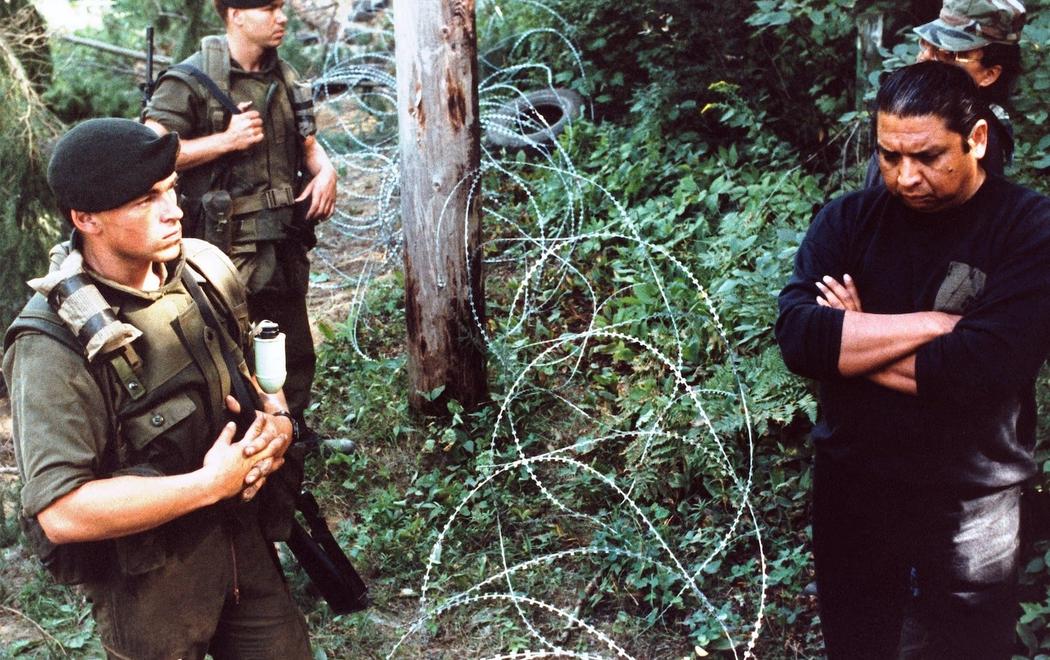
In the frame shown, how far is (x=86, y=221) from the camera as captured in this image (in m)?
2.64

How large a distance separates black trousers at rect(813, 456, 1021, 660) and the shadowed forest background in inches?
11.2

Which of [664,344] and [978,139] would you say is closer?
[978,139]

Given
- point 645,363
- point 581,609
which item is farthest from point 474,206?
point 581,609

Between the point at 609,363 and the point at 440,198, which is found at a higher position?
the point at 440,198

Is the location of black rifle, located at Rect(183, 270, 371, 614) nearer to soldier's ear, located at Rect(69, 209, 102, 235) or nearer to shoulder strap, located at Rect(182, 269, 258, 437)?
shoulder strap, located at Rect(182, 269, 258, 437)

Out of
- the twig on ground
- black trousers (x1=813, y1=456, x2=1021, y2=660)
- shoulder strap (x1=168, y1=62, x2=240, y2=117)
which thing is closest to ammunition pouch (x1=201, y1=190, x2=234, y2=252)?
shoulder strap (x1=168, y1=62, x2=240, y2=117)

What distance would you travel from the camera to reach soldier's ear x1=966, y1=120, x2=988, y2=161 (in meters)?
2.57

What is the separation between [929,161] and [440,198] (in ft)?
9.42

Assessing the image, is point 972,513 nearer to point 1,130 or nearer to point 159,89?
point 159,89

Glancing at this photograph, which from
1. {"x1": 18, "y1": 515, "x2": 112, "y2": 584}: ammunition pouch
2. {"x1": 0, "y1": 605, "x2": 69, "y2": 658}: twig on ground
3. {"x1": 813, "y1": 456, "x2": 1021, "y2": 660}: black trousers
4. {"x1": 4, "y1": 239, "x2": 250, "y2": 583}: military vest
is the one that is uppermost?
{"x1": 4, "y1": 239, "x2": 250, "y2": 583}: military vest

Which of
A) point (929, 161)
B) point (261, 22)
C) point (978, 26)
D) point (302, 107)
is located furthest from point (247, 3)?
point (929, 161)

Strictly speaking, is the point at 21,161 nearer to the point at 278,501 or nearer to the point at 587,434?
the point at 587,434

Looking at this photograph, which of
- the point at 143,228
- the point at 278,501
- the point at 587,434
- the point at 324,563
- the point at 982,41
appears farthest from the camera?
the point at 587,434

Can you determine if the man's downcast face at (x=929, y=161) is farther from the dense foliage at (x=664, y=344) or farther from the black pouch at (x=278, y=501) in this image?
the black pouch at (x=278, y=501)
